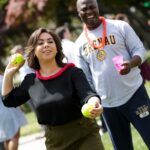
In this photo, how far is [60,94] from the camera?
197 inches

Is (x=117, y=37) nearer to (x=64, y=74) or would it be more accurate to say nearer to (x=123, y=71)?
(x=123, y=71)

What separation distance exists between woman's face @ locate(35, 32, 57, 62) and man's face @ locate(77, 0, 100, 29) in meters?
0.89

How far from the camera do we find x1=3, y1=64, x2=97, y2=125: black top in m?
5.01

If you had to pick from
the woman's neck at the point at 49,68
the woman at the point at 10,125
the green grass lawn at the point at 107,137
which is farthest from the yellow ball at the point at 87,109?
the green grass lawn at the point at 107,137

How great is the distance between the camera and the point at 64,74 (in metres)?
5.09

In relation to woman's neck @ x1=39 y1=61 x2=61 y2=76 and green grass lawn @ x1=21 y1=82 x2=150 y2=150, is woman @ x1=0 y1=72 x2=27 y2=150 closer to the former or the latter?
green grass lawn @ x1=21 y1=82 x2=150 y2=150

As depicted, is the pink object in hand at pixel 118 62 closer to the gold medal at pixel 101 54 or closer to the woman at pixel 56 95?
the gold medal at pixel 101 54

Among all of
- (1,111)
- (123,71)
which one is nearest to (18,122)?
(1,111)

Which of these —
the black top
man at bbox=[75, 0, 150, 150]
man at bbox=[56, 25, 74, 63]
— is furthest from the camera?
man at bbox=[56, 25, 74, 63]

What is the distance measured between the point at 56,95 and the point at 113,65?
1035mm

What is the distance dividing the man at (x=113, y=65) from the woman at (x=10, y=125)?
2242 millimetres

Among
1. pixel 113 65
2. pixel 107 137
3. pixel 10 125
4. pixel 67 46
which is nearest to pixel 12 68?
pixel 113 65

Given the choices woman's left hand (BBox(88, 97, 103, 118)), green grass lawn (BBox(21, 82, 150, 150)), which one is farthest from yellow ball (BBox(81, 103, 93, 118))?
green grass lawn (BBox(21, 82, 150, 150))

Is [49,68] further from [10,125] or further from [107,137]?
[107,137]
